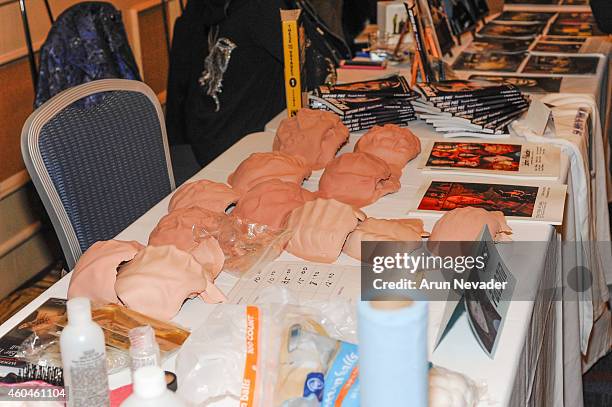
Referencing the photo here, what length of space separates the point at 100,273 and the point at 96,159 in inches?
23.7

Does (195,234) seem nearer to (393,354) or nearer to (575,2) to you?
(393,354)

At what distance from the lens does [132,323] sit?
3.85 feet

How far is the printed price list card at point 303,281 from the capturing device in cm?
130

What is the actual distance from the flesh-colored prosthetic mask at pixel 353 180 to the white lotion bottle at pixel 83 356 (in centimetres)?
79

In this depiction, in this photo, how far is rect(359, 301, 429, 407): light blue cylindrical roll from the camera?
689mm

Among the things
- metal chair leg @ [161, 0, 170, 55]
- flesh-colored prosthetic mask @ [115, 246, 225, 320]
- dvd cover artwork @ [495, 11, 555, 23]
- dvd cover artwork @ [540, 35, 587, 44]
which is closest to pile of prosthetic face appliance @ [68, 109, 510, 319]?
flesh-colored prosthetic mask @ [115, 246, 225, 320]

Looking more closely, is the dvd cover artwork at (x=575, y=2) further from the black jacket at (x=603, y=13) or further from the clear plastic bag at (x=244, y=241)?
the clear plastic bag at (x=244, y=241)

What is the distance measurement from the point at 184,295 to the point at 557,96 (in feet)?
4.78

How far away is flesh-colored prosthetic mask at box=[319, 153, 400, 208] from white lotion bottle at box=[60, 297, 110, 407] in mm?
785

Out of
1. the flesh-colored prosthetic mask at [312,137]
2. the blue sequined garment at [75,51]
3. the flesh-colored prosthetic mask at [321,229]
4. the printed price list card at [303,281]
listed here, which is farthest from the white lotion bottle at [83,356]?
the blue sequined garment at [75,51]

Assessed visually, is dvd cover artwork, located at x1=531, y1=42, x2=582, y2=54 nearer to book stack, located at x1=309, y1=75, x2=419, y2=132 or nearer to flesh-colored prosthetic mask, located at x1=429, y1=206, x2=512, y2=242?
book stack, located at x1=309, y1=75, x2=419, y2=132

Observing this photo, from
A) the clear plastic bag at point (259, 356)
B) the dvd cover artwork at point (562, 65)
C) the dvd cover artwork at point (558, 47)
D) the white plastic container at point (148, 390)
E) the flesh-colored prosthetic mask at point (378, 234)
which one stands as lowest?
the dvd cover artwork at point (558, 47)

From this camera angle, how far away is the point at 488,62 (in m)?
2.79

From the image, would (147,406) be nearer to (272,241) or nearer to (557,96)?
(272,241)
